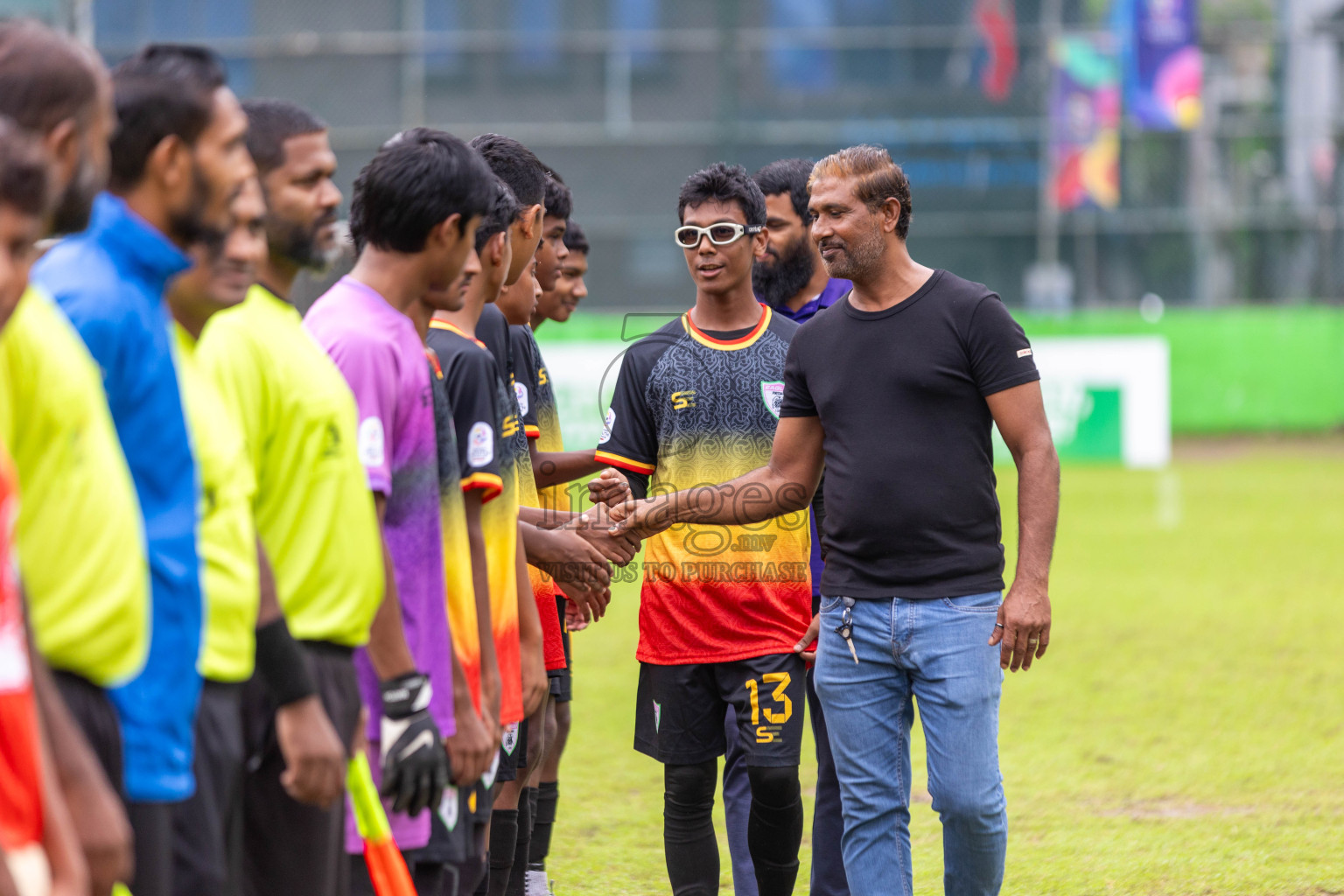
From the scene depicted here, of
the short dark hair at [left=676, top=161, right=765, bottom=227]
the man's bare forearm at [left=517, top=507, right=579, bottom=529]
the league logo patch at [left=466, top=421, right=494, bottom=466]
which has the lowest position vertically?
the man's bare forearm at [left=517, top=507, right=579, bottom=529]

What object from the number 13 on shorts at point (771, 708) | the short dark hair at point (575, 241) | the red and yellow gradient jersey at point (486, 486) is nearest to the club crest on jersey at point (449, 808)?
the red and yellow gradient jersey at point (486, 486)

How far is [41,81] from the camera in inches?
92.4

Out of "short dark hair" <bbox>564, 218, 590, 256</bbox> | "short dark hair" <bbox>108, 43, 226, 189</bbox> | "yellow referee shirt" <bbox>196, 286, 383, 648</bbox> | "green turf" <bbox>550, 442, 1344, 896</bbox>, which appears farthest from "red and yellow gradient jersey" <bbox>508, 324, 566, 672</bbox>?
"short dark hair" <bbox>108, 43, 226, 189</bbox>

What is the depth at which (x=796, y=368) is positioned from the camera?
16.5 feet

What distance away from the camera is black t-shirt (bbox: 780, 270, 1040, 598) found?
4.66 meters

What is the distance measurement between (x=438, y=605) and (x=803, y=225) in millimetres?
3252

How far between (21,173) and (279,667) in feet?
3.88

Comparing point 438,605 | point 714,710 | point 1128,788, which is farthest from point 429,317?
point 1128,788

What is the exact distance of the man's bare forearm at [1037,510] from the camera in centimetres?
457

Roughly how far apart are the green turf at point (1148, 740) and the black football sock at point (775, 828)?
2.85ft

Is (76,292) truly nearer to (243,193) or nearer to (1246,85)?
(243,193)

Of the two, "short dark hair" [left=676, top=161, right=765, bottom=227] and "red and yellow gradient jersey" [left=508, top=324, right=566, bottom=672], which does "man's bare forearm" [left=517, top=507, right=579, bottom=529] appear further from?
"short dark hair" [left=676, top=161, right=765, bottom=227]

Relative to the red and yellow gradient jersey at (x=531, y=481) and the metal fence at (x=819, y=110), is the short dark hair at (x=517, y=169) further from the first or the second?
the metal fence at (x=819, y=110)

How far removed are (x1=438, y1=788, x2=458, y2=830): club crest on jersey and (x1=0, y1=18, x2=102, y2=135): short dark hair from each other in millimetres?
1819
